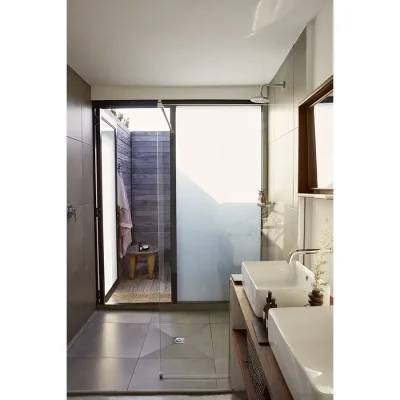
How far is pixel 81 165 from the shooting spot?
3211 mm

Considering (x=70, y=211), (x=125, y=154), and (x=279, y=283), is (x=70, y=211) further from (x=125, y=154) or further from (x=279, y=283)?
(x=279, y=283)

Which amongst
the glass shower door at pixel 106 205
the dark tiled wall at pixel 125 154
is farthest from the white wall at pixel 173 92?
the dark tiled wall at pixel 125 154

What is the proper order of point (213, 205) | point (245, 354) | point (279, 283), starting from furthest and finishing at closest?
point (213, 205), point (279, 283), point (245, 354)

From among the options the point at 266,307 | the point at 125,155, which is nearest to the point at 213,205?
the point at 266,307

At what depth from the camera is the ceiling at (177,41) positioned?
1.92 m

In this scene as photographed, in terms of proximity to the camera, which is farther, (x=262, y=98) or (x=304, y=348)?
(x=262, y=98)

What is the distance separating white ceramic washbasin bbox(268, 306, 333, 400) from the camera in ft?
2.93

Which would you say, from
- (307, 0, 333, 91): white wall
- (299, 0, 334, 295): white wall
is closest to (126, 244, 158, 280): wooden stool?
(299, 0, 334, 295): white wall

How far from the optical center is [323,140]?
Answer: 6.15 ft

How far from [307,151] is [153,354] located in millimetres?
1964

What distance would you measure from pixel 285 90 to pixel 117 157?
7.24 feet

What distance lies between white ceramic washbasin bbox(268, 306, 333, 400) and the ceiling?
1.60 meters
